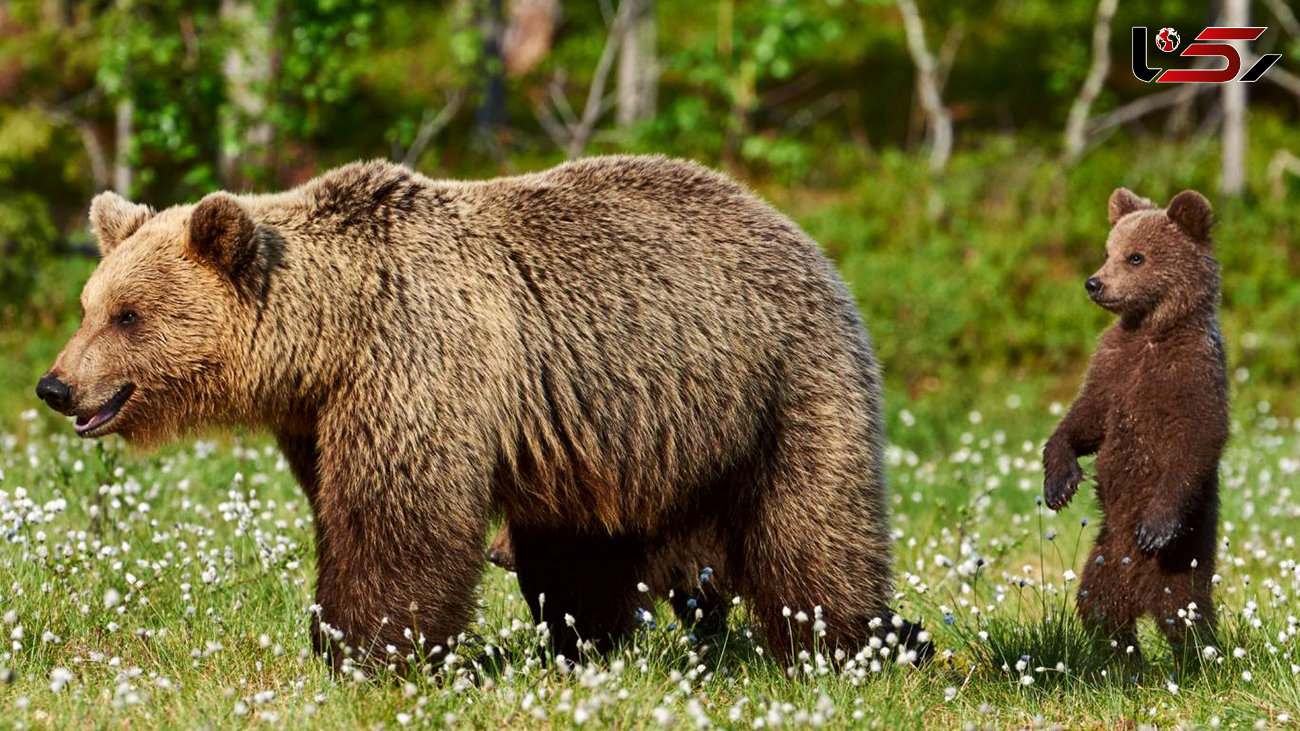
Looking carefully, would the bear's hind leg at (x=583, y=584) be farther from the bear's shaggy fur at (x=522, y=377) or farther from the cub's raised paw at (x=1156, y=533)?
the cub's raised paw at (x=1156, y=533)

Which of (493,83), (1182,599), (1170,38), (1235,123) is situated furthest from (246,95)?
(1235,123)

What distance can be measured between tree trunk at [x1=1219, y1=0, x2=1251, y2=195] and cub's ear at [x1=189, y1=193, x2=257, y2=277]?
12726 millimetres

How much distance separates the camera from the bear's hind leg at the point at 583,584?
19.9ft

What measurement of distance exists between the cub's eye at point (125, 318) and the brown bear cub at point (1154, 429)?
352 cm

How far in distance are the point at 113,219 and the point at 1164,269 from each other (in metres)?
4.06

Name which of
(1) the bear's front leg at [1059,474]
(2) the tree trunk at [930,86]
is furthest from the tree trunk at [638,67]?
(1) the bear's front leg at [1059,474]

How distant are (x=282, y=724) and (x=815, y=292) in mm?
2662

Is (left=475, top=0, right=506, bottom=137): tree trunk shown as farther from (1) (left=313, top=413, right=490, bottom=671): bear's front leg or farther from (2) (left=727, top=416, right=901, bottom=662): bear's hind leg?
(1) (left=313, top=413, right=490, bottom=671): bear's front leg

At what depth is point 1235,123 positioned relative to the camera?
1588 centimetres

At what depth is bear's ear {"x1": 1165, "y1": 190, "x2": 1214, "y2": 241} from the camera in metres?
5.81

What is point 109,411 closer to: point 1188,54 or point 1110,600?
point 1110,600

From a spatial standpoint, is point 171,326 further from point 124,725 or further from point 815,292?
point 815,292

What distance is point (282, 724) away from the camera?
14.1ft

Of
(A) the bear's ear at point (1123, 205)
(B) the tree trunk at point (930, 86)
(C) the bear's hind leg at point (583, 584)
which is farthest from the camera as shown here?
(B) the tree trunk at point (930, 86)
